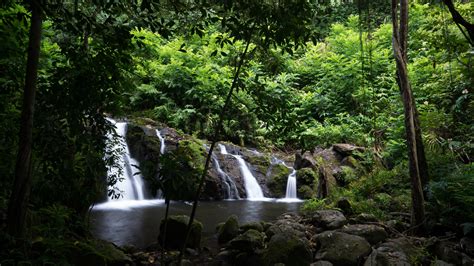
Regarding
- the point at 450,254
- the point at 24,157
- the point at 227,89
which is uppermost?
the point at 227,89

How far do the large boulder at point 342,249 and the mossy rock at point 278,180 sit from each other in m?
7.10

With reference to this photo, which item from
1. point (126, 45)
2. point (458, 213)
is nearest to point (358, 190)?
point (458, 213)

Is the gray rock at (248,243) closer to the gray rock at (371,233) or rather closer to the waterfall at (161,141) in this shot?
the gray rock at (371,233)

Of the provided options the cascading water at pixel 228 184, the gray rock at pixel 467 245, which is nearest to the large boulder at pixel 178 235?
the gray rock at pixel 467 245

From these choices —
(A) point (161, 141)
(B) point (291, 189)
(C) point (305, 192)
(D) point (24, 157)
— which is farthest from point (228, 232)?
(A) point (161, 141)

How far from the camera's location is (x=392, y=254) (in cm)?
504

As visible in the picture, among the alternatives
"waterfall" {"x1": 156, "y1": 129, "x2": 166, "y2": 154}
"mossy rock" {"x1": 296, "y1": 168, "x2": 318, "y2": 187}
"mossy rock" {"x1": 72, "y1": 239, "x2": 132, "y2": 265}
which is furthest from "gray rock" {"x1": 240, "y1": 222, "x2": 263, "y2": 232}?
"waterfall" {"x1": 156, "y1": 129, "x2": 166, "y2": 154}

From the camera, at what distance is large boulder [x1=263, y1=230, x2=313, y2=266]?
16.2 feet

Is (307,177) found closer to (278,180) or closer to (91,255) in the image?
(278,180)

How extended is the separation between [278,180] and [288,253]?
7.97 metres

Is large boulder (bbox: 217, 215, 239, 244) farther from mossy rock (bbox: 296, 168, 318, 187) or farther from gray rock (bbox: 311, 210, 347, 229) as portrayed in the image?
mossy rock (bbox: 296, 168, 318, 187)

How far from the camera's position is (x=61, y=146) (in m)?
3.52

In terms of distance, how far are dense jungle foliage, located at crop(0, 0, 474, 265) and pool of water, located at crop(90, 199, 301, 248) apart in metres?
0.96

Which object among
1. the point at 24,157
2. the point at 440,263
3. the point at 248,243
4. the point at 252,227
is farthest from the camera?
the point at 252,227
